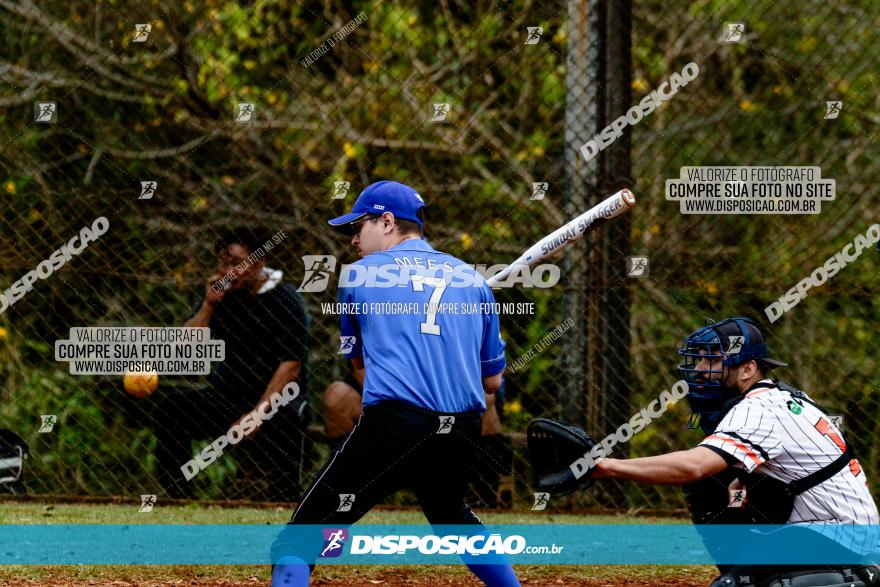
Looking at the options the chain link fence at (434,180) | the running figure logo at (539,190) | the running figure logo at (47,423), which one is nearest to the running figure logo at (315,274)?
the chain link fence at (434,180)

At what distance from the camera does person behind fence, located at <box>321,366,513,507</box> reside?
7125mm

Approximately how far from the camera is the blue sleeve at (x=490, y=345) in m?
4.58

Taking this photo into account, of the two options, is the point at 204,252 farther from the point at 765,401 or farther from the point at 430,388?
the point at 765,401

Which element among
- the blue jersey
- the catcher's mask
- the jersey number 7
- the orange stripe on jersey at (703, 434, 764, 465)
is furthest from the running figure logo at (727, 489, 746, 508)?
the jersey number 7

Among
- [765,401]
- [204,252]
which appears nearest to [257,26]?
[204,252]

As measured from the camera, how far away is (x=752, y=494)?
13.6ft

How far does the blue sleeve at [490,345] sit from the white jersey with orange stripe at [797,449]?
3.24ft

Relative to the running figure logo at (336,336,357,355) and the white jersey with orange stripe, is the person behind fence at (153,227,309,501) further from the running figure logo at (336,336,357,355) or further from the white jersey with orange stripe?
the white jersey with orange stripe

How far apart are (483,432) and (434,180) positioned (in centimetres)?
173

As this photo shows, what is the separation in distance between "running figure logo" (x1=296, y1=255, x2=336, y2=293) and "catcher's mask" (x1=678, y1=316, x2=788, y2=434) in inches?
133

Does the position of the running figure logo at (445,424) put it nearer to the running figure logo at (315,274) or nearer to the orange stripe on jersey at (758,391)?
the orange stripe on jersey at (758,391)

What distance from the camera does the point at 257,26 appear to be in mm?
7992

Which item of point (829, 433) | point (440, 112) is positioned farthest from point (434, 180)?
point (829, 433)

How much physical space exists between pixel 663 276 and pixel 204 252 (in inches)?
110
